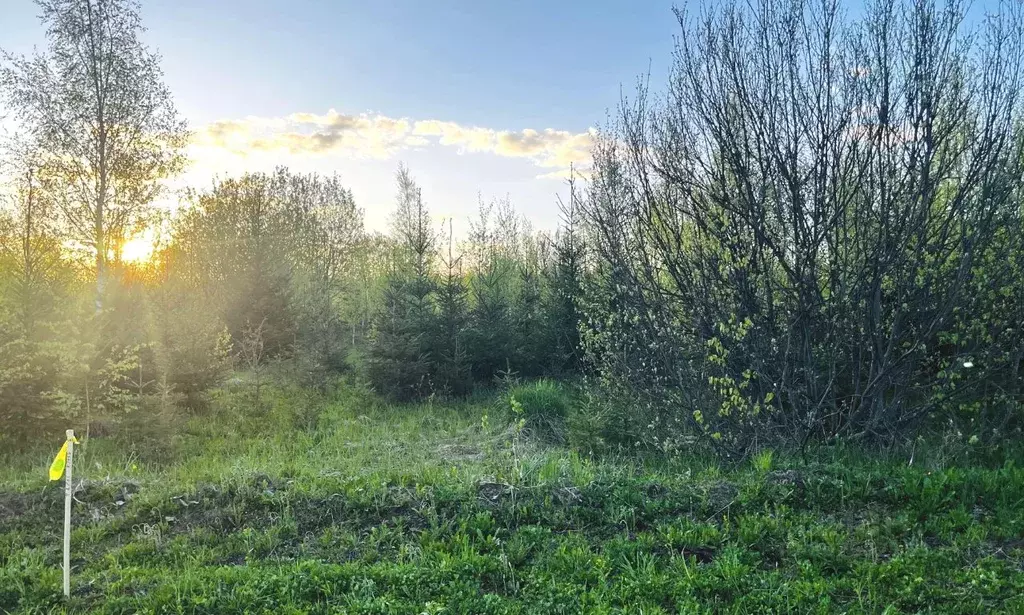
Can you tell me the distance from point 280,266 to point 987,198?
51.8ft

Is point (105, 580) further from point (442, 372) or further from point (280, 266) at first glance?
point (280, 266)

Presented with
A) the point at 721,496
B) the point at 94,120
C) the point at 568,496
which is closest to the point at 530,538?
the point at 568,496

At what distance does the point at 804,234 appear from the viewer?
6457mm

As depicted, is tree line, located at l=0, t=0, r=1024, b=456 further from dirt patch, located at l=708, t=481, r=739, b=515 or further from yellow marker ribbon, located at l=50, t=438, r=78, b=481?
yellow marker ribbon, located at l=50, t=438, r=78, b=481

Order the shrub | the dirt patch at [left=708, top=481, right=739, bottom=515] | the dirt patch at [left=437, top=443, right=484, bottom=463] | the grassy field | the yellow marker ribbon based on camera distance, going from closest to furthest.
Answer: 1. the grassy field
2. the yellow marker ribbon
3. the dirt patch at [left=708, top=481, right=739, bottom=515]
4. the dirt patch at [left=437, top=443, right=484, bottom=463]
5. the shrub

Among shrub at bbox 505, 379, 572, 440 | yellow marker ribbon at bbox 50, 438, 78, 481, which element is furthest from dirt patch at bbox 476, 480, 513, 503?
shrub at bbox 505, 379, 572, 440

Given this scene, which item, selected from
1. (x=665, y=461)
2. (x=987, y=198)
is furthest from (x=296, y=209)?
(x=987, y=198)

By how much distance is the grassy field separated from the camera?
3.61m

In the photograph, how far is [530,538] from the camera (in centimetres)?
443

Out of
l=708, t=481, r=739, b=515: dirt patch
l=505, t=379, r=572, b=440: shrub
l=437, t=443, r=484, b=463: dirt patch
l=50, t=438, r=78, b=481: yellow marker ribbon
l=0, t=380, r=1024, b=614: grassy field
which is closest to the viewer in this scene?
l=0, t=380, r=1024, b=614: grassy field

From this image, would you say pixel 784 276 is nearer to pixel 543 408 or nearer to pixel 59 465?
pixel 543 408

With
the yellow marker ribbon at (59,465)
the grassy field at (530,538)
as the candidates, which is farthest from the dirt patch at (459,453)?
the yellow marker ribbon at (59,465)

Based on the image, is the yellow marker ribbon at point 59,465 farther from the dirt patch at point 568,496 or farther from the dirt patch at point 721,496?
the dirt patch at point 721,496

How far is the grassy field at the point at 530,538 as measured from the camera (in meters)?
3.61
